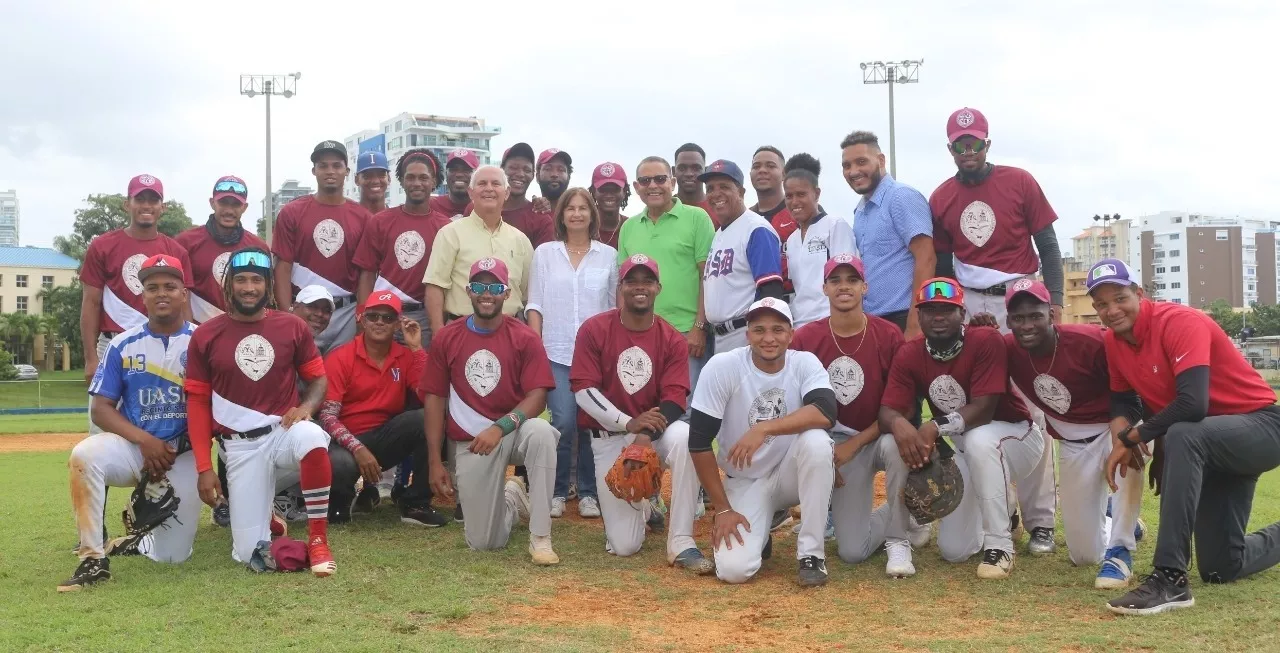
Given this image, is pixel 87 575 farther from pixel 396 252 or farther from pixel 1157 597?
pixel 1157 597

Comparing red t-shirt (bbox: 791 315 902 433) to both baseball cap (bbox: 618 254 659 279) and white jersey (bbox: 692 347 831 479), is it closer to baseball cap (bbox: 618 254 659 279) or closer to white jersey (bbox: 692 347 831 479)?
white jersey (bbox: 692 347 831 479)

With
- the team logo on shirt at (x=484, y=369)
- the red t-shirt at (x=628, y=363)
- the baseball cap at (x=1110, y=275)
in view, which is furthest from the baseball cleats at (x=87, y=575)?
the baseball cap at (x=1110, y=275)

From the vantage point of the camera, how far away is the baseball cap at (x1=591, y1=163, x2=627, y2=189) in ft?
27.8

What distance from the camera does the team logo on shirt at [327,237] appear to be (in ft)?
28.2

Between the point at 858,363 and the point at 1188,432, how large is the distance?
1.95 m

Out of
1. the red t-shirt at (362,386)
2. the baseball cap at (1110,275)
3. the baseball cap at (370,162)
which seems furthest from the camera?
the baseball cap at (370,162)

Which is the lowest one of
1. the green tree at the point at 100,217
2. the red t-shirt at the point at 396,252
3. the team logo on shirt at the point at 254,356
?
the team logo on shirt at the point at 254,356

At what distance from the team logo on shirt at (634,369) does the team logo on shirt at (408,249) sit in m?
2.37

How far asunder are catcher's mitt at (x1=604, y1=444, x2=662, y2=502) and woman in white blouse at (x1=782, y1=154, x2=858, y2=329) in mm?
1642

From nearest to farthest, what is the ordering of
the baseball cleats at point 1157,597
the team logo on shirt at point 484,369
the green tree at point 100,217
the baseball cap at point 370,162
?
the baseball cleats at point 1157,597 < the team logo on shirt at point 484,369 < the baseball cap at point 370,162 < the green tree at point 100,217

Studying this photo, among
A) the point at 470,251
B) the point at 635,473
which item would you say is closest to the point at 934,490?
the point at 635,473

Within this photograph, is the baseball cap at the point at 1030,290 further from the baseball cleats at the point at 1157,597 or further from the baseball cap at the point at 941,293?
the baseball cleats at the point at 1157,597

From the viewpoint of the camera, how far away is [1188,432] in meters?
5.39

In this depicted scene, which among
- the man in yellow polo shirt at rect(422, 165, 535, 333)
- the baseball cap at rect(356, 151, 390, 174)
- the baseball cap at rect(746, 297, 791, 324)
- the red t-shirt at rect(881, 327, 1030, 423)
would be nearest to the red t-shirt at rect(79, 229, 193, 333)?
the baseball cap at rect(356, 151, 390, 174)
